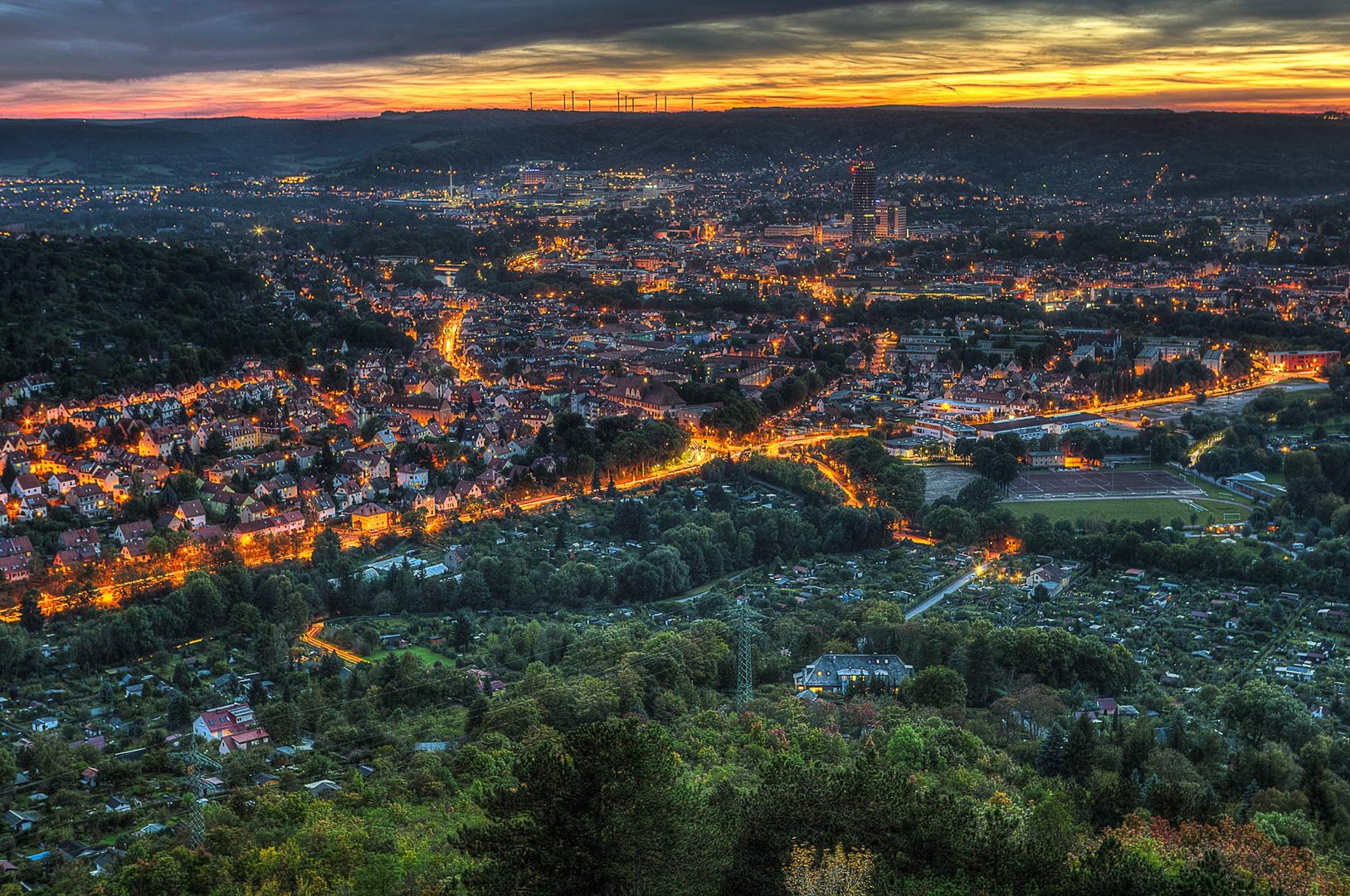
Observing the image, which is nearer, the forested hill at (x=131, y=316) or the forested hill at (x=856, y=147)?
the forested hill at (x=131, y=316)

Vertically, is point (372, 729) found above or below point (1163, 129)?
below

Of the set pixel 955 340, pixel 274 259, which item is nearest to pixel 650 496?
pixel 955 340

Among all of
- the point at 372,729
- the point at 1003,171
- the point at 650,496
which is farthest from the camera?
the point at 1003,171

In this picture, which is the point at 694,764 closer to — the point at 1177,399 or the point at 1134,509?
the point at 1134,509

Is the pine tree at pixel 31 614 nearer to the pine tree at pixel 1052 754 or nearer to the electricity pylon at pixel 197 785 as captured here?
the electricity pylon at pixel 197 785

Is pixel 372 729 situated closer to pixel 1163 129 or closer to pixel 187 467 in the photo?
pixel 187 467

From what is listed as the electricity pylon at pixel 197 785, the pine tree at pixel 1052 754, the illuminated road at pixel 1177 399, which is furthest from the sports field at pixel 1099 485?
the electricity pylon at pixel 197 785

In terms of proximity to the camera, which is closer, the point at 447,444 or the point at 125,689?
the point at 125,689
